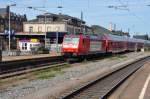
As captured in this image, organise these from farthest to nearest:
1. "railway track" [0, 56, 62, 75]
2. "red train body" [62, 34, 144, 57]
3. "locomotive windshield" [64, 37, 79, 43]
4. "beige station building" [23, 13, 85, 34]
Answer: "beige station building" [23, 13, 85, 34] → "locomotive windshield" [64, 37, 79, 43] → "red train body" [62, 34, 144, 57] → "railway track" [0, 56, 62, 75]

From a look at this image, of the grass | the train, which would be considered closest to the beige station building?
the train

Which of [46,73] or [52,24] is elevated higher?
[52,24]

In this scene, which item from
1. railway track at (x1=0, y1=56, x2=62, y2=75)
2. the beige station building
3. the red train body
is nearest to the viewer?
railway track at (x1=0, y1=56, x2=62, y2=75)

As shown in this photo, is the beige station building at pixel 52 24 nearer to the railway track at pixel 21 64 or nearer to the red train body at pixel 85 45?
the red train body at pixel 85 45

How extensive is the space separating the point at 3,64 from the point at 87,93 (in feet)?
48.1

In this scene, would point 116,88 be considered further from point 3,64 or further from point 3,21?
point 3,21

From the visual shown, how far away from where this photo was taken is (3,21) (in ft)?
481

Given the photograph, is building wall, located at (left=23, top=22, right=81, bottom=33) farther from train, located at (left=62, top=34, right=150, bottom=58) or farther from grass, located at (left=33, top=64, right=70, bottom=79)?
grass, located at (left=33, top=64, right=70, bottom=79)

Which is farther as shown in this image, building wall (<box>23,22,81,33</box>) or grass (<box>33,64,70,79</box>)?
building wall (<box>23,22,81,33</box>)

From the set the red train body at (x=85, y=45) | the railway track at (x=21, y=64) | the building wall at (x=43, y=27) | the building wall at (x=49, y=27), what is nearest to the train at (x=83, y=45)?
the red train body at (x=85, y=45)

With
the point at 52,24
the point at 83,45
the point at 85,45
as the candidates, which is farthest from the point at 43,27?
the point at 83,45

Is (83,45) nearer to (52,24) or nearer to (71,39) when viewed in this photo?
(71,39)

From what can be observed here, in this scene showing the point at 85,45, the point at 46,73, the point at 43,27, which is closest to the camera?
the point at 46,73

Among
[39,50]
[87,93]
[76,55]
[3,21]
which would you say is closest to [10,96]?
[87,93]
